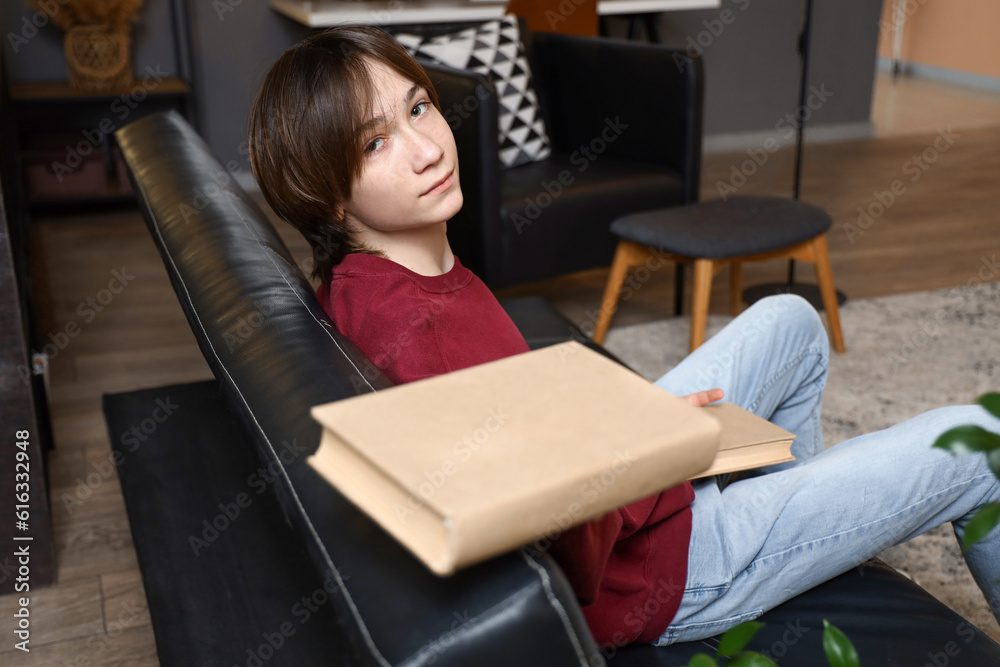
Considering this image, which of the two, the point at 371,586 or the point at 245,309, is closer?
the point at 371,586

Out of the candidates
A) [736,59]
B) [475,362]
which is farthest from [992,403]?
[736,59]

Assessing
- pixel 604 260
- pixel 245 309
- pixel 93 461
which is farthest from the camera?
pixel 604 260

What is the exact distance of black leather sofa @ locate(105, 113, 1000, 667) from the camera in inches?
18.7

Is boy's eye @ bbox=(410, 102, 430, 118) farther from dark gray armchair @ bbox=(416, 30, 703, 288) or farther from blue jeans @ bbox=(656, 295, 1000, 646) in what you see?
dark gray armchair @ bbox=(416, 30, 703, 288)

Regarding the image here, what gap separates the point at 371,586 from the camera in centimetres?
49

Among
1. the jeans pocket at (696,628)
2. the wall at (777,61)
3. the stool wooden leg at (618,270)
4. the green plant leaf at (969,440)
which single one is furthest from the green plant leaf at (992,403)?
the wall at (777,61)

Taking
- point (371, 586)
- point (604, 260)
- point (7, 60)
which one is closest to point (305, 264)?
point (604, 260)

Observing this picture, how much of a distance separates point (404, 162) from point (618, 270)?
1564mm

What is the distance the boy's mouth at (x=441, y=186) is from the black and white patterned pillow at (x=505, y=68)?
176 centimetres

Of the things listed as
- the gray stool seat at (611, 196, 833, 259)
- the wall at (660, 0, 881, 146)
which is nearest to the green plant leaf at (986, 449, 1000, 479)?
the gray stool seat at (611, 196, 833, 259)

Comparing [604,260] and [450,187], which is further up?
[450,187]

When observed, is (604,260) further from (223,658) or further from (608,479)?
(608,479)

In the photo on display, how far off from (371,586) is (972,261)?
3.08 metres

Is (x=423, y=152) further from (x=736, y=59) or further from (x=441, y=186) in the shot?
(x=736, y=59)
